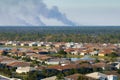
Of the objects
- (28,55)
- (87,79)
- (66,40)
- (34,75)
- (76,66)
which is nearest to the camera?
(87,79)

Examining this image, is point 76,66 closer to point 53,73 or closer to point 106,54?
point 53,73

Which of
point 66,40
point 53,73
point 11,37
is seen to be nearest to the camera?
point 53,73

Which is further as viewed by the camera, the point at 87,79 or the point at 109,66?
the point at 109,66

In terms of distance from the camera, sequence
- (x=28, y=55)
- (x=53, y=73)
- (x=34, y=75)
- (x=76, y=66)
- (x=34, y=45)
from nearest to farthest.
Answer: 1. (x=34, y=75)
2. (x=53, y=73)
3. (x=76, y=66)
4. (x=28, y=55)
5. (x=34, y=45)

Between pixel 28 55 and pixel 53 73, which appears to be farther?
pixel 28 55

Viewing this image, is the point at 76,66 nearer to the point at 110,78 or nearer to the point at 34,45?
the point at 110,78

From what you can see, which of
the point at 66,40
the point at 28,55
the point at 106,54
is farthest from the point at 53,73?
the point at 66,40

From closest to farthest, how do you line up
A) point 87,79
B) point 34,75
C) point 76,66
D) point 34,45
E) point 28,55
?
1. point 87,79
2. point 34,75
3. point 76,66
4. point 28,55
5. point 34,45

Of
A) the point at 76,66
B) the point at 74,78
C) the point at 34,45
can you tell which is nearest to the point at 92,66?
the point at 76,66

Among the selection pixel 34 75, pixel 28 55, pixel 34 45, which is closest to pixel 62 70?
pixel 34 75
